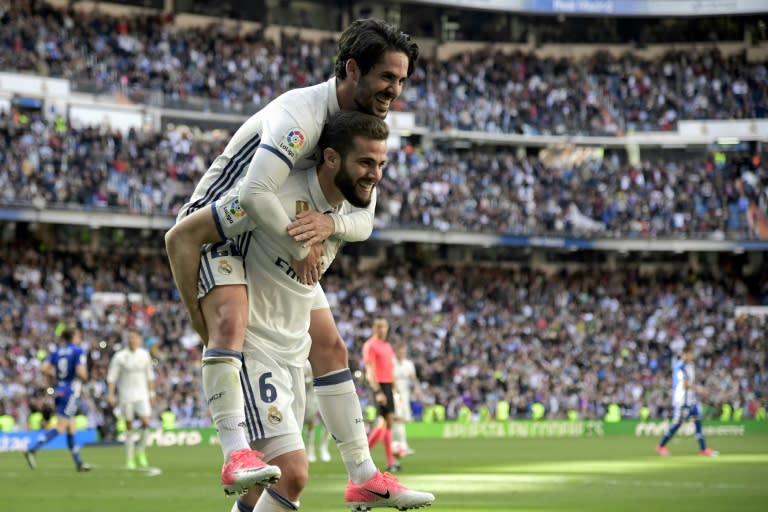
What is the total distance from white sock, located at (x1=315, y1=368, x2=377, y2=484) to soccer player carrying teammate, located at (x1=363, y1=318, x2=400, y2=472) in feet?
44.1

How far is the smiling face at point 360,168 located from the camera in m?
7.05

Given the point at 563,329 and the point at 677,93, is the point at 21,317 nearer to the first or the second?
the point at 563,329

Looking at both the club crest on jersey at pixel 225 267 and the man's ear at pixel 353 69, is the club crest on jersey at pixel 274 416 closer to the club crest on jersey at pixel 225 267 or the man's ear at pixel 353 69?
the club crest on jersey at pixel 225 267

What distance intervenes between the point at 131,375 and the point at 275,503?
15.5m

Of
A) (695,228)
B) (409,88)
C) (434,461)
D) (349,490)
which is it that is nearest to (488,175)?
(409,88)

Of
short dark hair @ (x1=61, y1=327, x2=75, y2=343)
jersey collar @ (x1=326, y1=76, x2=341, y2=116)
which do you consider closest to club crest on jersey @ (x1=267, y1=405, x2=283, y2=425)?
jersey collar @ (x1=326, y1=76, x2=341, y2=116)

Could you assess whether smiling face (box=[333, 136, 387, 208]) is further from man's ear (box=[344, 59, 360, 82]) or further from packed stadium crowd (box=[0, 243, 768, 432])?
packed stadium crowd (box=[0, 243, 768, 432])

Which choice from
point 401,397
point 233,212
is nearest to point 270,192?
point 233,212

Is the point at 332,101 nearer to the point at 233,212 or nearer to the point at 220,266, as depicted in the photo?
the point at 233,212

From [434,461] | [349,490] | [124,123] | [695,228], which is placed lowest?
[434,461]

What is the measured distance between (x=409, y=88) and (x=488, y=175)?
5273 millimetres

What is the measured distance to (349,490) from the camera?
758 cm

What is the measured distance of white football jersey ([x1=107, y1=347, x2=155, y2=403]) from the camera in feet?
72.2

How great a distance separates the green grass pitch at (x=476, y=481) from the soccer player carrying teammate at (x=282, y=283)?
24.3 ft
